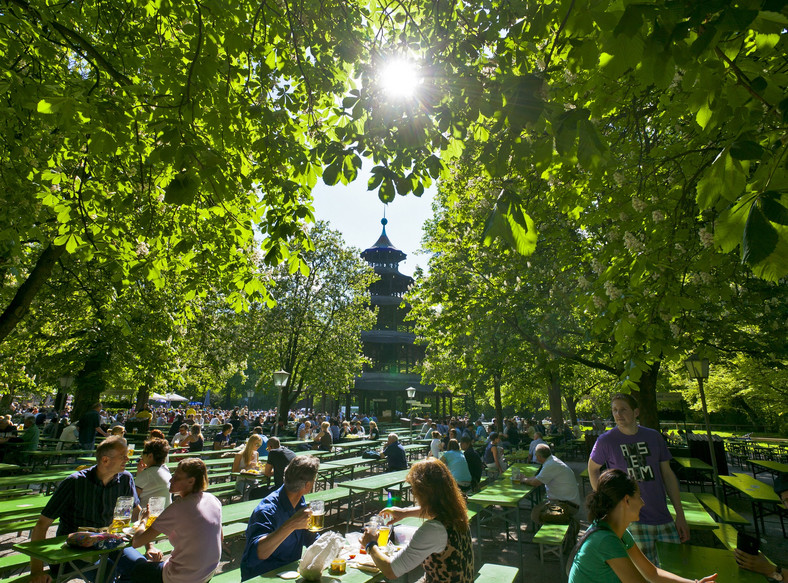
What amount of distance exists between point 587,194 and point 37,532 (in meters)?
7.26

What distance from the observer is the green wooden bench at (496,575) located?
3771mm

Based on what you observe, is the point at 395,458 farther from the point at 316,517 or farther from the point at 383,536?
the point at 316,517

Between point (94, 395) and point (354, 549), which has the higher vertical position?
point (94, 395)

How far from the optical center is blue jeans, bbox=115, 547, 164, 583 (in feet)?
11.6

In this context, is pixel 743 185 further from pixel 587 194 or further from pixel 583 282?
pixel 583 282

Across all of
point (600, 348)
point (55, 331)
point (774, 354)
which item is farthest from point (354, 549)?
point (55, 331)

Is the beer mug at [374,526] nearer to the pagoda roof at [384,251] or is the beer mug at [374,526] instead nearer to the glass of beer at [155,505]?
the glass of beer at [155,505]

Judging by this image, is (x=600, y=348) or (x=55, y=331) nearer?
(x=600, y=348)

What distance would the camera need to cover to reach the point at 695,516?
547 centimetres

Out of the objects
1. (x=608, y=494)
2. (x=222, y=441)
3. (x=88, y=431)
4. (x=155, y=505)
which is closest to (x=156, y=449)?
(x=155, y=505)

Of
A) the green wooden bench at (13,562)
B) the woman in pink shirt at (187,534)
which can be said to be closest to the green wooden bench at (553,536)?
the woman in pink shirt at (187,534)

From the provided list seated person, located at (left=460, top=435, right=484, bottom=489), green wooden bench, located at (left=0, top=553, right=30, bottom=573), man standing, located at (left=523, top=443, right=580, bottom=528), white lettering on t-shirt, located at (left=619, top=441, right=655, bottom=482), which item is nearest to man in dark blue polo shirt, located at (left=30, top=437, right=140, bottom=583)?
green wooden bench, located at (left=0, top=553, right=30, bottom=573)

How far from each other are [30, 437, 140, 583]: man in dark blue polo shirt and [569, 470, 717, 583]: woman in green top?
4088 millimetres

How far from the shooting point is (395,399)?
39.3 m
